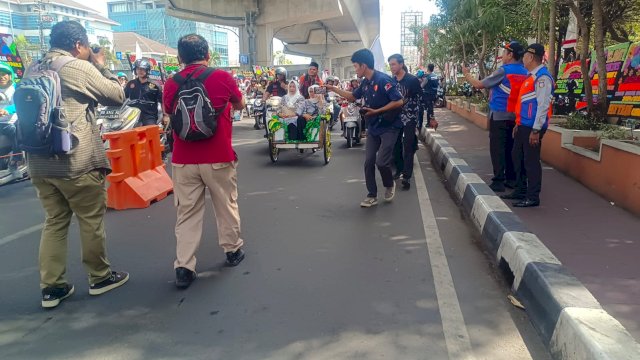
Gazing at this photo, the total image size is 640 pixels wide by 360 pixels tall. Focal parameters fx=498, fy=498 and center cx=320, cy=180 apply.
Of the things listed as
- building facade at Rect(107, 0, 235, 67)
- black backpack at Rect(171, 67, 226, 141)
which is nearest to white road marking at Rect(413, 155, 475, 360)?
black backpack at Rect(171, 67, 226, 141)

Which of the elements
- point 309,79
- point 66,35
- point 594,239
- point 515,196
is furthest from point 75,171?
point 309,79

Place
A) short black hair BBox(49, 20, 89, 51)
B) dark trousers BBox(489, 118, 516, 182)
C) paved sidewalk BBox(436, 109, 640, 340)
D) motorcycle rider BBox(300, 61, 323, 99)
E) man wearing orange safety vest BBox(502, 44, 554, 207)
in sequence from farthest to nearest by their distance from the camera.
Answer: motorcycle rider BBox(300, 61, 323, 99), dark trousers BBox(489, 118, 516, 182), man wearing orange safety vest BBox(502, 44, 554, 207), short black hair BBox(49, 20, 89, 51), paved sidewalk BBox(436, 109, 640, 340)

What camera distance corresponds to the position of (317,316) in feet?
10.5

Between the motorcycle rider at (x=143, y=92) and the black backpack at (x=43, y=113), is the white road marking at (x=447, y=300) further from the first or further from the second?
the motorcycle rider at (x=143, y=92)

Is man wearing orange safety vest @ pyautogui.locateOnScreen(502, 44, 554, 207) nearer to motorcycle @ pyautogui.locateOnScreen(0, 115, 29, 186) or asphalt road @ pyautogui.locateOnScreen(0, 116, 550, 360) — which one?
asphalt road @ pyautogui.locateOnScreen(0, 116, 550, 360)

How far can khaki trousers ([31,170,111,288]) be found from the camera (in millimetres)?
3367

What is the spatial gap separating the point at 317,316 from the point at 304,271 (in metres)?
0.79

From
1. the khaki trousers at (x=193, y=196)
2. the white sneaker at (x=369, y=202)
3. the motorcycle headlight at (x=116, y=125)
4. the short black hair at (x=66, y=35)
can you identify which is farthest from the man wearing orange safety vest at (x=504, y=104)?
the motorcycle headlight at (x=116, y=125)

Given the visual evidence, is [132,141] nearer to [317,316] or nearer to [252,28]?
[317,316]

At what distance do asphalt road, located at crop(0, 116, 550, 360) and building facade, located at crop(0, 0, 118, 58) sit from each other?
72.2 m

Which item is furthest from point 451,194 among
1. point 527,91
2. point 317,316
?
point 317,316

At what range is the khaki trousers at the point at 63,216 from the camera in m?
3.37

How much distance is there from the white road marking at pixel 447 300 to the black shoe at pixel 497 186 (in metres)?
1.26

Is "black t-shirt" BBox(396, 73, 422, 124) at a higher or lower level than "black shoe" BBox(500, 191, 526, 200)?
higher
